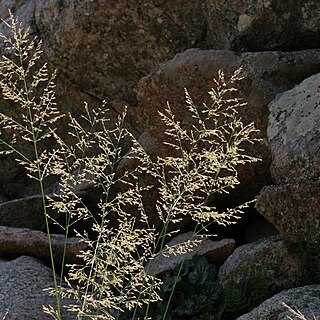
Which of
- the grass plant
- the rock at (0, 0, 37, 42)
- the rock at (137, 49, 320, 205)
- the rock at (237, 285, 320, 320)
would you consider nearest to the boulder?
the grass plant

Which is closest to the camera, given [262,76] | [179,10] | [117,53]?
[262,76]

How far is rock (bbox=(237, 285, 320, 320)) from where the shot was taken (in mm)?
3941

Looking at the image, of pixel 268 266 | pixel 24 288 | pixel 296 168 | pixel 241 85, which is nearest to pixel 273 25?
pixel 241 85

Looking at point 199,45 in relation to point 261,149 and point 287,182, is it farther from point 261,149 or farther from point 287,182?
point 287,182

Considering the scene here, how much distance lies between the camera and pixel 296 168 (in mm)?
4504

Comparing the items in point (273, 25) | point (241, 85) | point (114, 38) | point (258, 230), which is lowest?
point (258, 230)

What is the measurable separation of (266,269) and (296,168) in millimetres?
704

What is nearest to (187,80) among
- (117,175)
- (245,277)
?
(117,175)

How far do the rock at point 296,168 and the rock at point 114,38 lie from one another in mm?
2234

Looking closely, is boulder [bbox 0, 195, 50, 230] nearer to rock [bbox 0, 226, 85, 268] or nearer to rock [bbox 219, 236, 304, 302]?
rock [bbox 0, 226, 85, 268]

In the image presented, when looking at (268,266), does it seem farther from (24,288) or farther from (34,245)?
(34,245)

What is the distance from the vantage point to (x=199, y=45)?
6.92 meters

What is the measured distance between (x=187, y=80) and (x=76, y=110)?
257 centimetres

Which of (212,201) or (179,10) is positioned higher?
(179,10)
